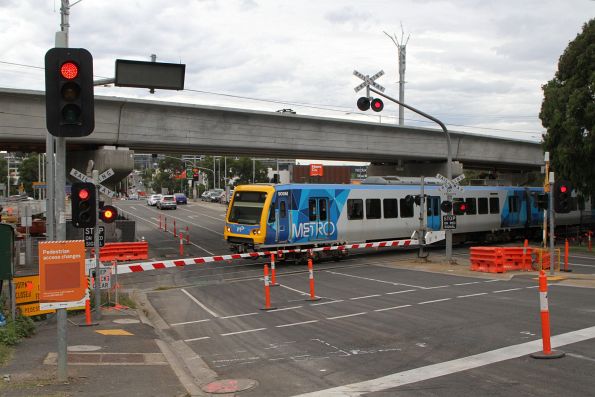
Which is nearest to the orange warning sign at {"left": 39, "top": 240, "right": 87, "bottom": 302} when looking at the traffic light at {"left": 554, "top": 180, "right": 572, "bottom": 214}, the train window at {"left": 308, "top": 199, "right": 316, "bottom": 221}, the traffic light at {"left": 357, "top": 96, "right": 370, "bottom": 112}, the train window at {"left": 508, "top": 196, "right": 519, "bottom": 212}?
the traffic light at {"left": 357, "top": 96, "right": 370, "bottom": 112}

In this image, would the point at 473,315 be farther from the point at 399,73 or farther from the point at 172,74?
the point at 399,73

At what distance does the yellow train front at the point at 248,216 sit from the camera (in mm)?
24375

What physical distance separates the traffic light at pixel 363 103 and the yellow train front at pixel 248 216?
6.36 metres

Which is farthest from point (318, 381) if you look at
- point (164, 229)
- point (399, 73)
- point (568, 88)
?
point (399, 73)

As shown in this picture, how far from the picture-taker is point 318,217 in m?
25.7

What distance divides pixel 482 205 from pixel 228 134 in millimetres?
14871

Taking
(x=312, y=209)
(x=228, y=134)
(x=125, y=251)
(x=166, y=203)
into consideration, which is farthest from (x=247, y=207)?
(x=166, y=203)

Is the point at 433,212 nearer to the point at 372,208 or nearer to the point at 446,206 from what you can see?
the point at 372,208

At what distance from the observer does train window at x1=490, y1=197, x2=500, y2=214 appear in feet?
113

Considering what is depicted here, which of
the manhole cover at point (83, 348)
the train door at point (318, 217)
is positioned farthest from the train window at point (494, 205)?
the manhole cover at point (83, 348)

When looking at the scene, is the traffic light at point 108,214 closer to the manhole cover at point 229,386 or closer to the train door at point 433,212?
the manhole cover at point 229,386

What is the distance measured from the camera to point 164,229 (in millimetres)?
45094

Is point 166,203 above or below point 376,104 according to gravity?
below

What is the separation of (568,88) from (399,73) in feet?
58.0
